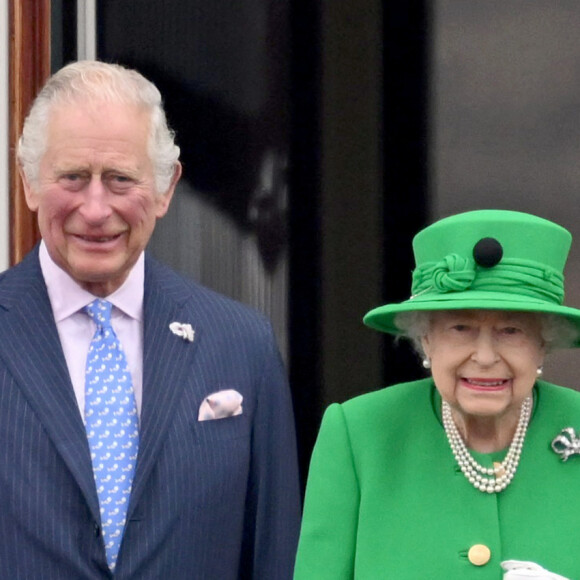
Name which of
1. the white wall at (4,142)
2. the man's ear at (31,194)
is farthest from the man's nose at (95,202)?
the white wall at (4,142)

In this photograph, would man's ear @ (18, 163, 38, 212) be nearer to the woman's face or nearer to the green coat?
the green coat

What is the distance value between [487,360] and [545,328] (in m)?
0.15

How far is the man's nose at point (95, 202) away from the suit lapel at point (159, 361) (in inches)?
10.5

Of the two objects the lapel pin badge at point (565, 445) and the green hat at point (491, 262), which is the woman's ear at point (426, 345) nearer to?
the green hat at point (491, 262)

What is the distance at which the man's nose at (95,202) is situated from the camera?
305cm

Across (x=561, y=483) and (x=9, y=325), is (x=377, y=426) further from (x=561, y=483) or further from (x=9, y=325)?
(x=9, y=325)

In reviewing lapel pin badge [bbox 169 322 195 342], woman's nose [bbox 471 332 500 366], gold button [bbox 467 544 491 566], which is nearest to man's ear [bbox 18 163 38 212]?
lapel pin badge [bbox 169 322 195 342]

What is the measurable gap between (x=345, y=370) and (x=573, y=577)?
1781 millimetres

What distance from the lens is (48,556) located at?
298 cm

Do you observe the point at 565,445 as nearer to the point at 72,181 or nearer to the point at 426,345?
the point at 426,345

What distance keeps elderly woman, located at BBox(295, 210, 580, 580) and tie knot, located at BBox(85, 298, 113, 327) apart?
555 mm

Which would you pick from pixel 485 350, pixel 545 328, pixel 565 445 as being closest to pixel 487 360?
pixel 485 350

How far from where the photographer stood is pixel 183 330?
325cm

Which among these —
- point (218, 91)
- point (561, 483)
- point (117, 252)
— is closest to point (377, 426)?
point (561, 483)
